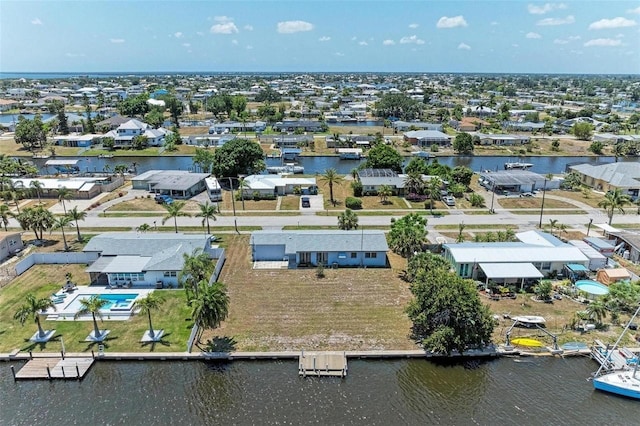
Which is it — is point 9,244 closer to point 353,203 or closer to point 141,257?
point 141,257

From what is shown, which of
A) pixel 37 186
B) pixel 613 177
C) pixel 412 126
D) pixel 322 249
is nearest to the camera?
pixel 322 249

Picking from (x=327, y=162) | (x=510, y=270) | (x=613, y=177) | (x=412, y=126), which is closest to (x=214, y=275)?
(x=510, y=270)

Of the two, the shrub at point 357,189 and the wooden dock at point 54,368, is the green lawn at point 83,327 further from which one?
the shrub at point 357,189

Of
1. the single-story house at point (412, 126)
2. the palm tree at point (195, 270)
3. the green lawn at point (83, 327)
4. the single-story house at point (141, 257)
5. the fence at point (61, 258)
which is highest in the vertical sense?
the single-story house at point (412, 126)

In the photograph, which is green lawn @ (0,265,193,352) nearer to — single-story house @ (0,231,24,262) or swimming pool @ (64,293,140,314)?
swimming pool @ (64,293,140,314)

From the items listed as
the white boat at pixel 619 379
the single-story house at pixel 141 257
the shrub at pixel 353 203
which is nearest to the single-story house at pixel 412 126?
the shrub at pixel 353 203

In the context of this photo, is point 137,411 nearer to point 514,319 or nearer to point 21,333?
point 21,333

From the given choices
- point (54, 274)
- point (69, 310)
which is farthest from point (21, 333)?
point (54, 274)
